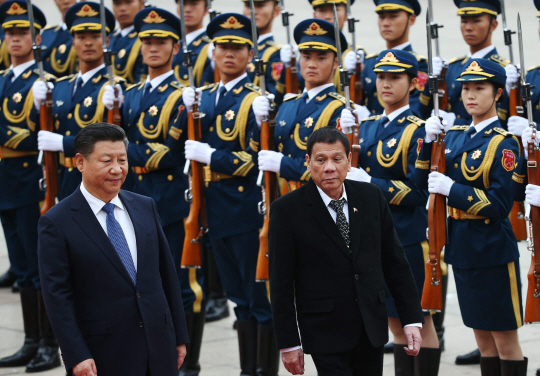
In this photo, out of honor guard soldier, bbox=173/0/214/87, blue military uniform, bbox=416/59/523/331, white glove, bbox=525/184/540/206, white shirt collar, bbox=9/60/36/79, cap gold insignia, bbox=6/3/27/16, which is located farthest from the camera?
honor guard soldier, bbox=173/0/214/87

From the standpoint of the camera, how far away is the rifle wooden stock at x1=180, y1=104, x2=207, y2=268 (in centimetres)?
618

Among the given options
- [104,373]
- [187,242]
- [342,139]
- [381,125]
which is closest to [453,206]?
[381,125]

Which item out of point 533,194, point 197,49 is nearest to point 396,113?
point 533,194

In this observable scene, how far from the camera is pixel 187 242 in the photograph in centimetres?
618

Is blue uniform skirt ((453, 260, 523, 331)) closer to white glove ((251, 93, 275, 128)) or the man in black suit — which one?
the man in black suit

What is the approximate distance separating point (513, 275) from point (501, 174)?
0.58 meters

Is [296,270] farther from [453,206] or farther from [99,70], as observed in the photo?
[99,70]

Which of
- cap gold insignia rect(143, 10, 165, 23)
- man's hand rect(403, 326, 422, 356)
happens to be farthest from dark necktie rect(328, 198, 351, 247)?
cap gold insignia rect(143, 10, 165, 23)

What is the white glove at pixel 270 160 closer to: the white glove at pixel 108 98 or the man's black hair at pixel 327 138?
the white glove at pixel 108 98

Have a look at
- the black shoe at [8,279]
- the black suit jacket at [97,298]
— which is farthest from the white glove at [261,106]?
the black shoe at [8,279]

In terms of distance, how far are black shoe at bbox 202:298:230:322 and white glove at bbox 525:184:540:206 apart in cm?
334

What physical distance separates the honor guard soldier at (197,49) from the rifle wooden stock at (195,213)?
6.27ft

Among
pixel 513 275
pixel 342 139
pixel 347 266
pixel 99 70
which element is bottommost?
pixel 513 275

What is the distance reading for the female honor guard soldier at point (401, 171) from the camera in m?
5.65
